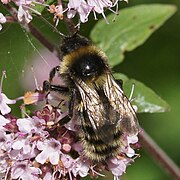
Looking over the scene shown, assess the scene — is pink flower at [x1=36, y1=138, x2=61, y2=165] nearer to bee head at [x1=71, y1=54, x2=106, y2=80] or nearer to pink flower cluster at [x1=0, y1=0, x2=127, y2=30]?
bee head at [x1=71, y1=54, x2=106, y2=80]

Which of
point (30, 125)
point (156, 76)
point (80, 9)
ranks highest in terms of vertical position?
point (80, 9)

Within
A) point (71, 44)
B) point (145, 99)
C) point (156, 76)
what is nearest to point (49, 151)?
point (71, 44)

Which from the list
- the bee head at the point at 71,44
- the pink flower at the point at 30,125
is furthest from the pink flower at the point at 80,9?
the pink flower at the point at 30,125

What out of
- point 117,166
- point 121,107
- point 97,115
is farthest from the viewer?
point 117,166

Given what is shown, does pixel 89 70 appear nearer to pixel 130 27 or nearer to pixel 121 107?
pixel 121 107

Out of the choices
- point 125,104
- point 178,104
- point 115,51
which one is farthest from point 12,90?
point 125,104

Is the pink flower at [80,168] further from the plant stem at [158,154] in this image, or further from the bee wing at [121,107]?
the plant stem at [158,154]

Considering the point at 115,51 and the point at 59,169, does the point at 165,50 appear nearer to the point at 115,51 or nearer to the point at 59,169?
the point at 115,51
